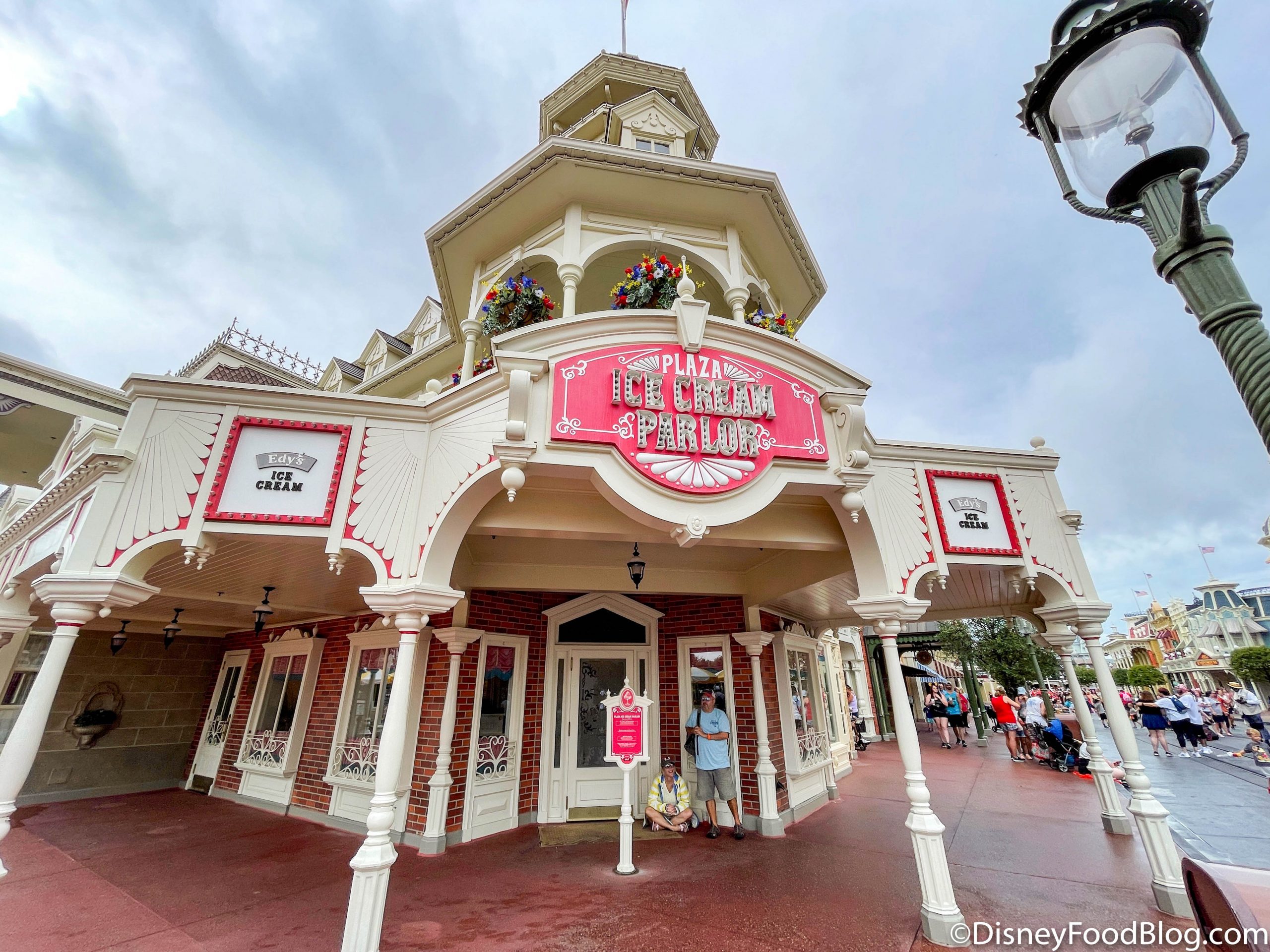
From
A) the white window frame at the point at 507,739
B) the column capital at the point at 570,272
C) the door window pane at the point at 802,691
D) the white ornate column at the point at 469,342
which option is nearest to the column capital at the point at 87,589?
the white ornate column at the point at 469,342

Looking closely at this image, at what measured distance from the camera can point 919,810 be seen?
4402 mm

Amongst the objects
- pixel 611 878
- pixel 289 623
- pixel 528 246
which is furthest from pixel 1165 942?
pixel 289 623

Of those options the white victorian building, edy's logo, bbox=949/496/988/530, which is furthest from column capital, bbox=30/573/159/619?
edy's logo, bbox=949/496/988/530

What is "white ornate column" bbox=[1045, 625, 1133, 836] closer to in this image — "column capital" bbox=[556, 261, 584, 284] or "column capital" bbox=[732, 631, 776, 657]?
"column capital" bbox=[732, 631, 776, 657]

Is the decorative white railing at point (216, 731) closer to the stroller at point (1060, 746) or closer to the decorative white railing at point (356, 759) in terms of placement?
the decorative white railing at point (356, 759)

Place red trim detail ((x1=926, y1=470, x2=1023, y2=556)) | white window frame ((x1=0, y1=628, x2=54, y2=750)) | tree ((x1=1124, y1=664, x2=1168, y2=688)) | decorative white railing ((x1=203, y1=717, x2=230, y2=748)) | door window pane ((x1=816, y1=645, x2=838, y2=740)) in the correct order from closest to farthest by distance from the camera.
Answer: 1. red trim detail ((x1=926, y1=470, x2=1023, y2=556))
2. white window frame ((x1=0, y1=628, x2=54, y2=750))
3. decorative white railing ((x1=203, y1=717, x2=230, y2=748))
4. door window pane ((x1=816, y1=645, x2=838, y2=740))
5. tree ((x1=1124, y1=664, x2=1168, y2=688))

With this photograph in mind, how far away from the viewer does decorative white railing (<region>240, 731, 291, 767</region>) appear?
848cm

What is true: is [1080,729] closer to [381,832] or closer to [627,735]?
[627,735]

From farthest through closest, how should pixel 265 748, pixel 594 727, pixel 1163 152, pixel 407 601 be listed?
pixel 265 748 < pixel 594 727 < pixel 407 601 < pixel 1163 152

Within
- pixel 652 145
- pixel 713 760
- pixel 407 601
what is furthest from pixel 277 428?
pixel 652 145

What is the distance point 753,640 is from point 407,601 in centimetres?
483

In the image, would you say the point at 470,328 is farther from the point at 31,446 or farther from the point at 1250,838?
the point at 1250,838

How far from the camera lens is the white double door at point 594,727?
7.29 m

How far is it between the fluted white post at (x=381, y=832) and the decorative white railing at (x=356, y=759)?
3659 millimetres
